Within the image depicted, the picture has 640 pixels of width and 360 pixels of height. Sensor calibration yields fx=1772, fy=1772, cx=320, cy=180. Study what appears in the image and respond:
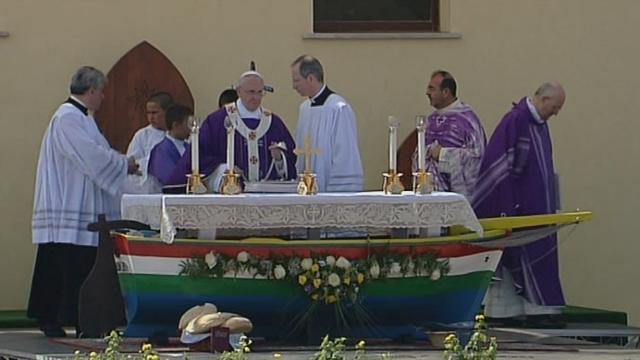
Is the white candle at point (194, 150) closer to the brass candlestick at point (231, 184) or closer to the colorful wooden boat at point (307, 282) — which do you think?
the brass candlestick at point (231, 184)

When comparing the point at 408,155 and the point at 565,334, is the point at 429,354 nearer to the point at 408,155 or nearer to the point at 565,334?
the point at 565,334

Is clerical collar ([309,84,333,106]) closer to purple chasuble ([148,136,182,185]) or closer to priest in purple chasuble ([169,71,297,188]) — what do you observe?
priest in purple chasuble ([169,71,297,188])

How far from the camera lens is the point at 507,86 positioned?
14484 millimetres

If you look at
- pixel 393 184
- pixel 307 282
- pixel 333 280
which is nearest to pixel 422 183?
pixel 393 184

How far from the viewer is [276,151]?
1181 centimetres

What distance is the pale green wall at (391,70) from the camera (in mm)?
13758

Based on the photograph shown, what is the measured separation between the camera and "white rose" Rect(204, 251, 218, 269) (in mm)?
10898

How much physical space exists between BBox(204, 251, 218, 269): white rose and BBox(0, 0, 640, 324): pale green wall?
327 centimetres

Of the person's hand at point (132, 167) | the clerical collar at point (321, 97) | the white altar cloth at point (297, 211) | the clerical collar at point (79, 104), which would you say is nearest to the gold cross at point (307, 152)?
the white altar cloth at point (297, 211)

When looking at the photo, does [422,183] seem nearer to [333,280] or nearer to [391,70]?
[333,280]

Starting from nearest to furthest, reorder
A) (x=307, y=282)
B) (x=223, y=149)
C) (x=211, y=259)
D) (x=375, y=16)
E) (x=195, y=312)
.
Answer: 1. (x=195, y=312)
2. (x=211, y=259)
3. (x=307, y=282)
4. (x=223, y=149)
5. (x=375, y=16)

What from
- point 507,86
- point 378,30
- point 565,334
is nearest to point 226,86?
point 378,30

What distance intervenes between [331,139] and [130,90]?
2.37 meters

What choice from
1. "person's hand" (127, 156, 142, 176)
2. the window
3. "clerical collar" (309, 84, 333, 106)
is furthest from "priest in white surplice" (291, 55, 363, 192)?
the window
